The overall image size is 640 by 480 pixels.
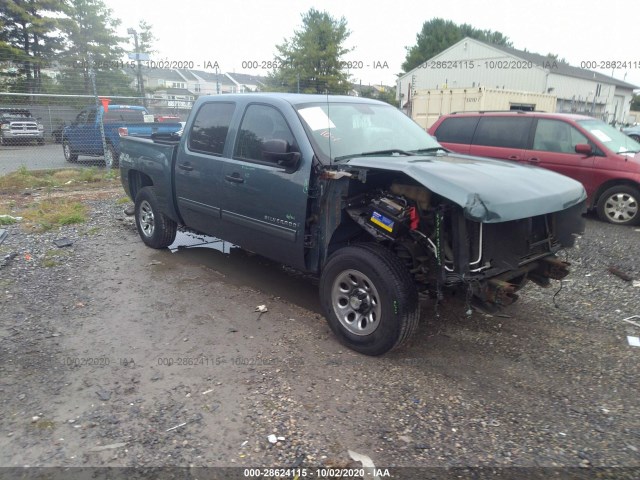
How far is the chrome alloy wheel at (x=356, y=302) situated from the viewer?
11.9 ft

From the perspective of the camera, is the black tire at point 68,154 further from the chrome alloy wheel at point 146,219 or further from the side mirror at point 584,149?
the side mirror at point 584,149

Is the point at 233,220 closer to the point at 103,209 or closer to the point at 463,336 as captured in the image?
the point at 463,336

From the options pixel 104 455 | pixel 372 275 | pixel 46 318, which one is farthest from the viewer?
pixel 46 318

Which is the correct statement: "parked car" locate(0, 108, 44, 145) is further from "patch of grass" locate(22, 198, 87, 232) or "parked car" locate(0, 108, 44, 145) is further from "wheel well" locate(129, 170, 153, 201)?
"wheel well" locate(129, 170, 153, 201)

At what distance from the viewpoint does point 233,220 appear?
4859 millimetres

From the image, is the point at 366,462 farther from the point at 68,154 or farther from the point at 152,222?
the point at 68,154

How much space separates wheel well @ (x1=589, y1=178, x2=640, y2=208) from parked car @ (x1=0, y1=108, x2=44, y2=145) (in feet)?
51.9

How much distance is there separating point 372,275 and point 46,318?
9.91ft

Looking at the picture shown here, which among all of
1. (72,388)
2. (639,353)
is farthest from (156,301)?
(639,353)

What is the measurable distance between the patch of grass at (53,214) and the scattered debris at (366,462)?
6.42m

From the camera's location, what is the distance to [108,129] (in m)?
13.2

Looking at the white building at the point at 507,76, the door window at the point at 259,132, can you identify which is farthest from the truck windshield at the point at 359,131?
the white building at the point at 507,76

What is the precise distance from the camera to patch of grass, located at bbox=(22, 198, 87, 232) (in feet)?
25.0

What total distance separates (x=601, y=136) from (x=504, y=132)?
1.49 m
